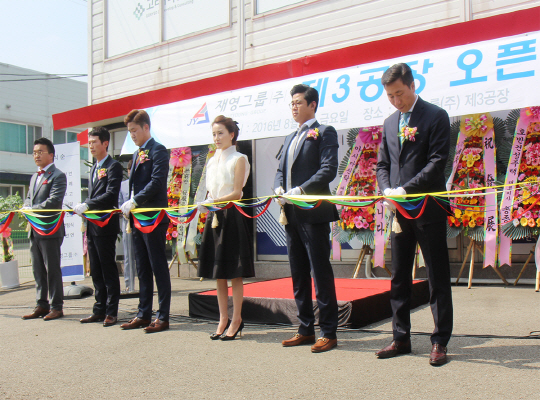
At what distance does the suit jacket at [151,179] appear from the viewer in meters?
4.45

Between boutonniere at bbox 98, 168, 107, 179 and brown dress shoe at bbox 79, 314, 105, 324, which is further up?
boutonniere at bbox 98, 168, 107, 179

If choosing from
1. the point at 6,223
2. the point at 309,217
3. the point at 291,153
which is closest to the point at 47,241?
the point at 6,223

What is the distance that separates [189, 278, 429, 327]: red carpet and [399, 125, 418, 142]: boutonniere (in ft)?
4.94

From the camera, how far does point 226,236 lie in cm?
399

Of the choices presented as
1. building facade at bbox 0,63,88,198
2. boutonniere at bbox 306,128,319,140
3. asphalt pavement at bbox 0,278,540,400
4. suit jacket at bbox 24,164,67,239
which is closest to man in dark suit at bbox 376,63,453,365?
asphalt pavement at bbox 0,278,540,400

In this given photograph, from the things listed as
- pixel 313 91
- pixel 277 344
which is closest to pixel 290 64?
pixel 313 91

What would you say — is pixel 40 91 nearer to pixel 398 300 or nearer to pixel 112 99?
pixel 112 99

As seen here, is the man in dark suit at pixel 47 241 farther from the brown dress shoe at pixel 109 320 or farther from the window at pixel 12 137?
the window at pixel 12 137

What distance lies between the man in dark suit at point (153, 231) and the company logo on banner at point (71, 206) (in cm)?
263

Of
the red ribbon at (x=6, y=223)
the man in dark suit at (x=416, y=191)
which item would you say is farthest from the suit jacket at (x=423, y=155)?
the red ribbon at (x=6, y=223)

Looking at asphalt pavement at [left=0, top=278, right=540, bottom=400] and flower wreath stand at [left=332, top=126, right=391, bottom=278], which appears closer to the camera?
asphalt pavement at [left=0, top=278, right=540, bottom=400]

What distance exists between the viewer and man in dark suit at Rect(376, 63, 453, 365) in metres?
3.09

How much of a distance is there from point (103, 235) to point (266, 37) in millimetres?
4716

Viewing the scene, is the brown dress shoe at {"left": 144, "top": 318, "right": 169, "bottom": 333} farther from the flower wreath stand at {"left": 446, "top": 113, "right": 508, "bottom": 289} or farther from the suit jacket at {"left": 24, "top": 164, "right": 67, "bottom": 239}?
the flower wreath stand at {"left": 446, "top": 113, "right": 508, "bottom": 289}
